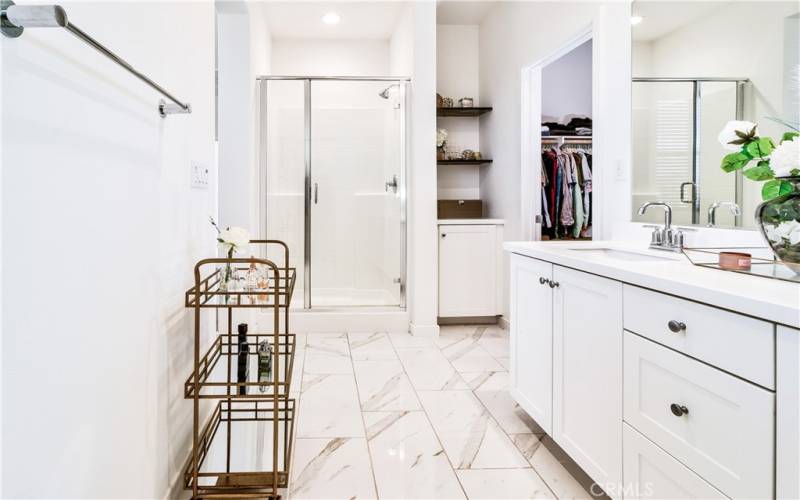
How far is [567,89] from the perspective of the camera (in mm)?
→ 4875

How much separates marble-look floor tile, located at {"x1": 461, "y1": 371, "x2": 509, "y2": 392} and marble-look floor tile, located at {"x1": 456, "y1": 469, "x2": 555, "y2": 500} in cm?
91

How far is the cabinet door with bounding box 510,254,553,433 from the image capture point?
6.76ft

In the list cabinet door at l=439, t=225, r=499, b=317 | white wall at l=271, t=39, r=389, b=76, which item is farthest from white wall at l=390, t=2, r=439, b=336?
white wall at l=271, t=39, r=389, b=76

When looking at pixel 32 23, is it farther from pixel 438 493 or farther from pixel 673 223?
pixel 673 223

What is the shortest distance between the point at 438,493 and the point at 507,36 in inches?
142

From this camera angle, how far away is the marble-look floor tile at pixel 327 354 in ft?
10.6

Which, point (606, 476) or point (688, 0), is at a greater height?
point (688, 0)

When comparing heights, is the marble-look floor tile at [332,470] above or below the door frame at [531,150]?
below

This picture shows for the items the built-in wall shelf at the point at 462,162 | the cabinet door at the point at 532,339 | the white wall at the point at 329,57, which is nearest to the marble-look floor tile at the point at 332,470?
the cabinet door at the point at 532,339

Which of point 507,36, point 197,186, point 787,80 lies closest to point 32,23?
point 197,186

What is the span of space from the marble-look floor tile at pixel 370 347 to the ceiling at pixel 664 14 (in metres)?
2.41

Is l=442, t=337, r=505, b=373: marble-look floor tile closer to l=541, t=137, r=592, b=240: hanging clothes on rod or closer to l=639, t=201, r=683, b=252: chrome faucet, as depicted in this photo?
l=541, t=137, r=592, b=240: hanging clothes on rod

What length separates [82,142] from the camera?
3.53 ft

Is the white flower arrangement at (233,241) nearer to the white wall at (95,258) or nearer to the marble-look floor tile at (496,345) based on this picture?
the white wall at (95,258)
